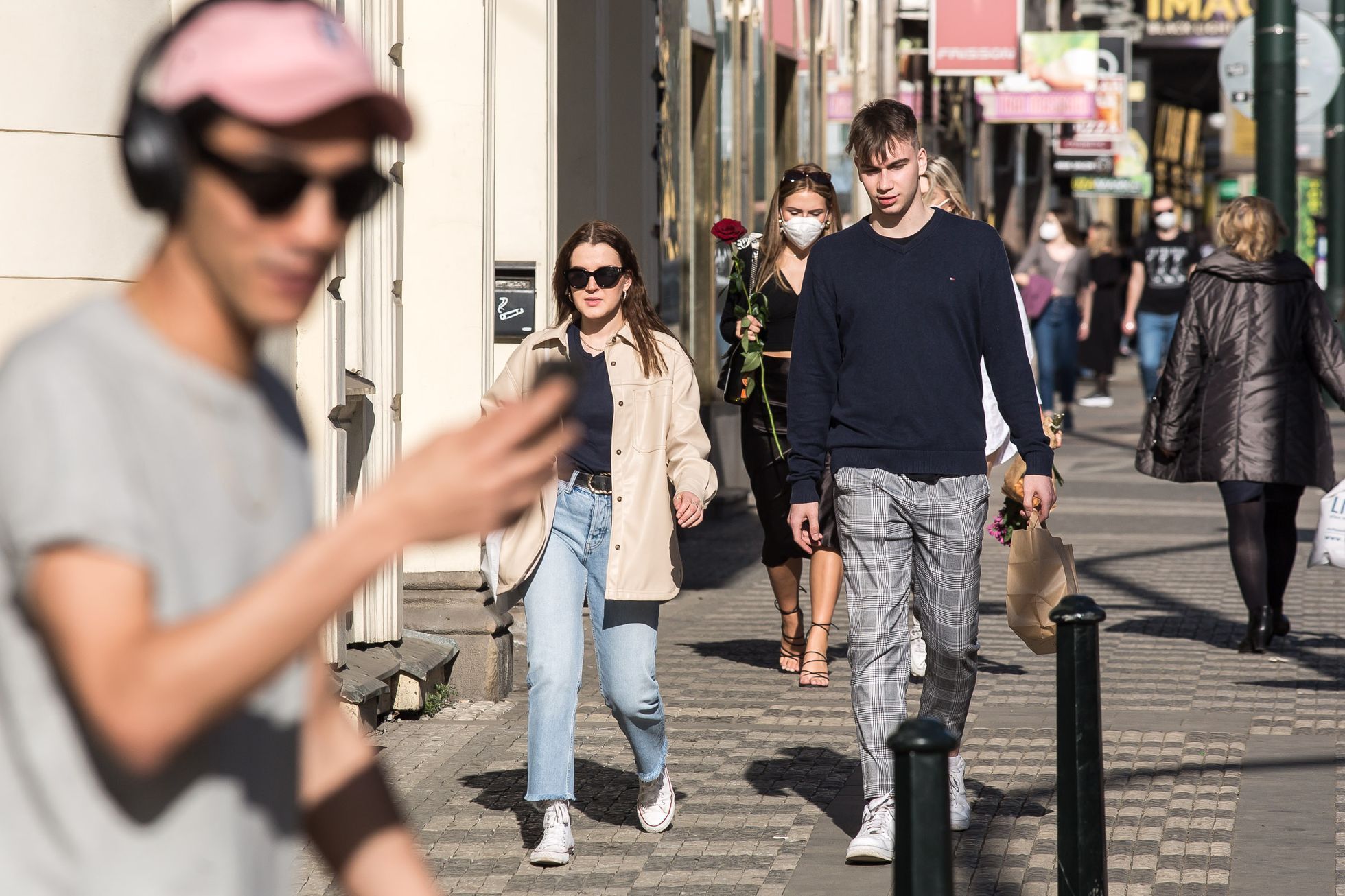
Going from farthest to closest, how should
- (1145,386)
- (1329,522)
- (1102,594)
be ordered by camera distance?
(1145,386) → (1102,594) → (1329,522)

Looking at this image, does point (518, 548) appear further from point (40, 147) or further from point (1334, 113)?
point (1334, 113)

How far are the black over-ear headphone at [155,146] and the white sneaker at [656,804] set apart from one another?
14.1 feet

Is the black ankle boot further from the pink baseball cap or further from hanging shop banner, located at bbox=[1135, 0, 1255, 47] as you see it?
hanging shop banner, located at bbox=[1135, 0, 1255, 47]

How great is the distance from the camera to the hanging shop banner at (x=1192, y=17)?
41375 millimetres

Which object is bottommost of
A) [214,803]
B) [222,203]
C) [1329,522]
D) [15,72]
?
[1329,522]

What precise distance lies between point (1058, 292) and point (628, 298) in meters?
15.7

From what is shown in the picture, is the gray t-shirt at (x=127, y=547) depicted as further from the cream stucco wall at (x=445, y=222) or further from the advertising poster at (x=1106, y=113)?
the advertising poster at (x=1106, y=113)

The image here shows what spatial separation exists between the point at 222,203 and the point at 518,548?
3.98 m

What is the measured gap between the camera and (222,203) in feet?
4.84

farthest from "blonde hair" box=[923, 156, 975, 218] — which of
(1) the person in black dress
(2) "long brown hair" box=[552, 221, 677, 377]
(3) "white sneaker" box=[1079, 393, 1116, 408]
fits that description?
(1) the person in black dress

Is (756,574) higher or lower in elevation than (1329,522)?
lower

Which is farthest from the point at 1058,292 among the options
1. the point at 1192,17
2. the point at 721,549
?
the point at 1192,17

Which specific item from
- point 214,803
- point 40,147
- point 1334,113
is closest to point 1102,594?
point 40,147

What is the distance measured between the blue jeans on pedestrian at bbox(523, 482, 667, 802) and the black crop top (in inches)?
109
